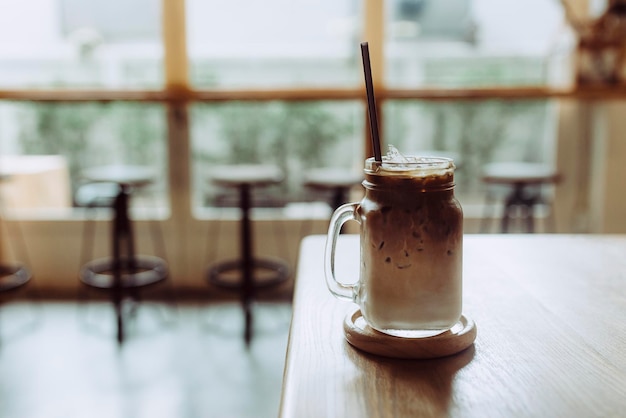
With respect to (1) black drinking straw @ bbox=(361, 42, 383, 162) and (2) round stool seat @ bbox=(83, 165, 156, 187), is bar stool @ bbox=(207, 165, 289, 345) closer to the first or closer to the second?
(2) round stool seat @ bbox=(83, 165, 156, 187)

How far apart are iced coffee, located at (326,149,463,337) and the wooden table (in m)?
0.05

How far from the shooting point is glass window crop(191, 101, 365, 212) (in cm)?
427

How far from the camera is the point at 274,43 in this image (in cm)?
430

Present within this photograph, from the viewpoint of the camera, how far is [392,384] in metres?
0.74

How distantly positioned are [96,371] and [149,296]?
1186 mm

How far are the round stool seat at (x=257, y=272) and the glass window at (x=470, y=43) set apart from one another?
136cm

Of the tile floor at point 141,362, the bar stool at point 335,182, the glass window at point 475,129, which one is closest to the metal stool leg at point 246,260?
the tile floor at point 141,362

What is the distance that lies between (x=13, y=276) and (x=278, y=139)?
1.84 meters

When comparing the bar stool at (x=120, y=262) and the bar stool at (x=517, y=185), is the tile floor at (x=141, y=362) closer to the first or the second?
the bar stool at (x=120, y=262)

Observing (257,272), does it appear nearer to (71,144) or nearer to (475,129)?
(71,144)

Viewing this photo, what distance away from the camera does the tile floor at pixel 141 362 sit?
8.50 ft

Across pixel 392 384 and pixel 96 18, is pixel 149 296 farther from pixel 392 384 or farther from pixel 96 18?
pixel 392 384

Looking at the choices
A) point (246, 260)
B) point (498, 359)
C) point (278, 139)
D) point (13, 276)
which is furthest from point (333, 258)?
point (13, 276)

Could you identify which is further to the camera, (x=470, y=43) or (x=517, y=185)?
(x=470, y=43)
